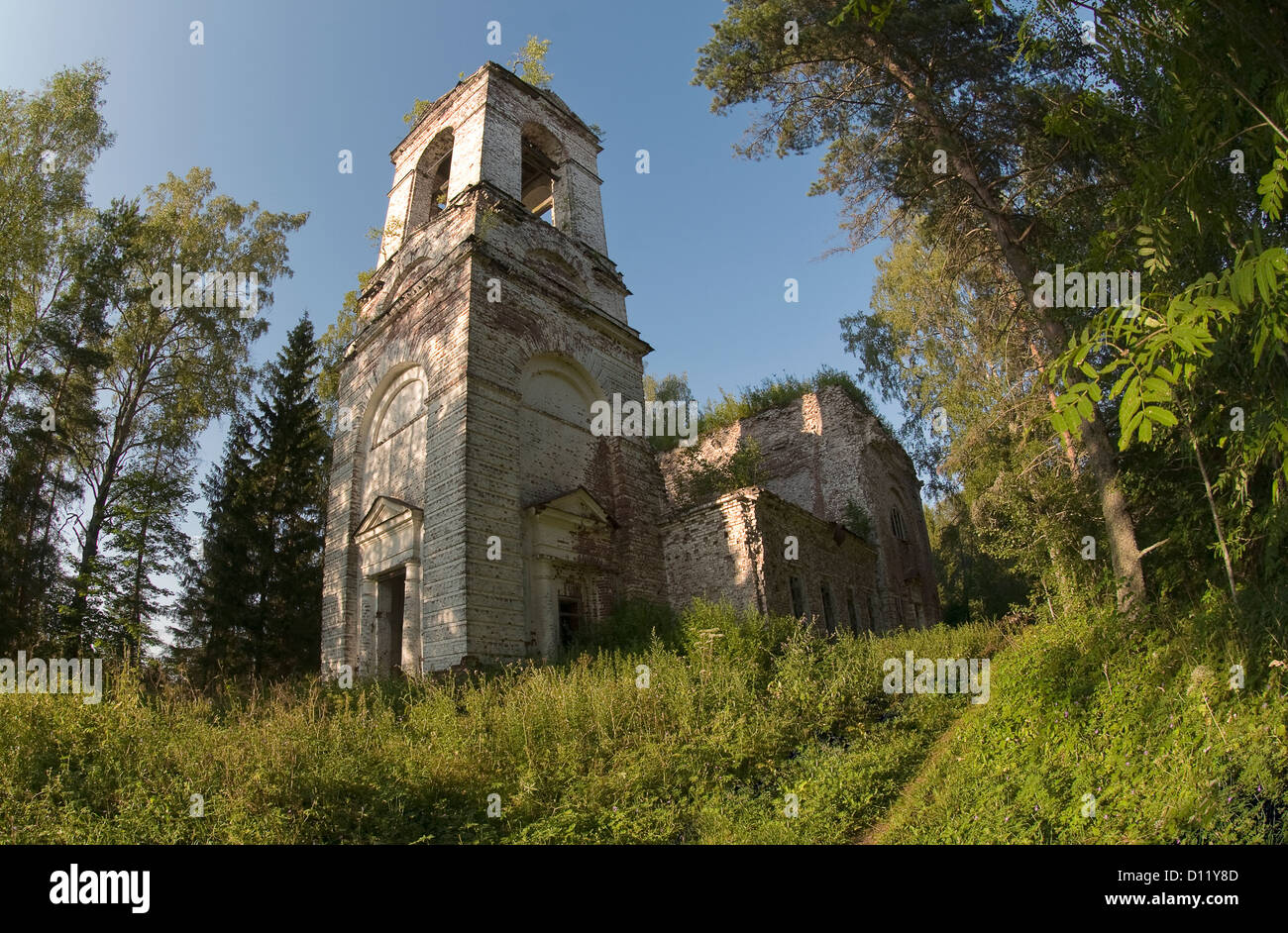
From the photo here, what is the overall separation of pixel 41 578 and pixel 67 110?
A: 11502mm

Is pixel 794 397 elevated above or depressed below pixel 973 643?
above

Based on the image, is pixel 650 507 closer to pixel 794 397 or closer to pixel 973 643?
pixel 973 643

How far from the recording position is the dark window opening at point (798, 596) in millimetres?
13648

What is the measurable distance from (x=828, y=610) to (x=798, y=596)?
1589 mm

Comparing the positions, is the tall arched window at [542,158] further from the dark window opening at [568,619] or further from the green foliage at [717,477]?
the dark window opening at [568,619]

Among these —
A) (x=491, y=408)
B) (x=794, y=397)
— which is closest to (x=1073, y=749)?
(x=491, y=408)

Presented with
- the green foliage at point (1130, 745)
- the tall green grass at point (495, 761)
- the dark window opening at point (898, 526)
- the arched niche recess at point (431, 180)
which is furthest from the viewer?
the dark window opening at point (898, 526)

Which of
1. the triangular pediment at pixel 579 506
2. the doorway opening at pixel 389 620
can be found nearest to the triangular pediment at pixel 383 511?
the doorway opening at pixel 389 620

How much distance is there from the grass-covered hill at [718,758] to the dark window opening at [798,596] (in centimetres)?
521

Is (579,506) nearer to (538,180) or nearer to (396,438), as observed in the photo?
(396,438)

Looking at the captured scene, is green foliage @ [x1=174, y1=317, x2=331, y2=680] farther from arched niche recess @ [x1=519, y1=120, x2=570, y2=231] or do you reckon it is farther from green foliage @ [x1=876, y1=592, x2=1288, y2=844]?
green foliage @ [x1=876, y1=592, x2=1288, y2=844]

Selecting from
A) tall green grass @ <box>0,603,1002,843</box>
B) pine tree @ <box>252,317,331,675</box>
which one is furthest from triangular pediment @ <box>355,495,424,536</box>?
pine tree @ <box>252,317,331,675</box>

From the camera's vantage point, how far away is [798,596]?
45.2 ft

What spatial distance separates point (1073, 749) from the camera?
566cm
